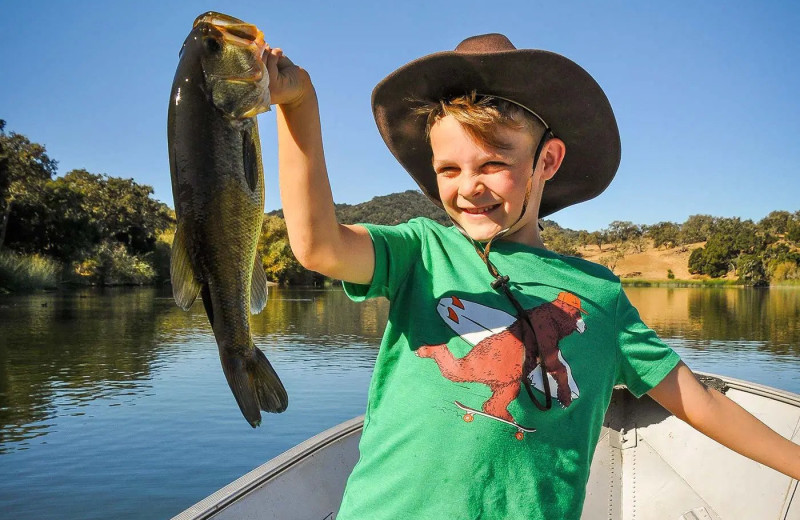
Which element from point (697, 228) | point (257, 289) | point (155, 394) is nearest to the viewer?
point (257, 289)

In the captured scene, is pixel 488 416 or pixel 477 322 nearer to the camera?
pixel 488 416

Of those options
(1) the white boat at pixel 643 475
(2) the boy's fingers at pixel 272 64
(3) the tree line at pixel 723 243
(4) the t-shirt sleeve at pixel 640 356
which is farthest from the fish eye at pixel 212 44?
(3) the tree line at pixel 723 243

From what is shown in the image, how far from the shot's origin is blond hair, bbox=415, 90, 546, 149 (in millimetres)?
1914

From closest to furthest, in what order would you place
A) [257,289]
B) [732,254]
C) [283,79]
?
[283,79]
[257,289]
[732,254]

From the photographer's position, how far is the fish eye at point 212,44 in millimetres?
1301

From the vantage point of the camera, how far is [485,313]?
74.5 inches

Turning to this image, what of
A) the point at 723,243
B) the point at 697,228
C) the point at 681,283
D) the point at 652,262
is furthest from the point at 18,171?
the point at 697,228

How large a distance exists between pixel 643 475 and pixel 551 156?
334 cm

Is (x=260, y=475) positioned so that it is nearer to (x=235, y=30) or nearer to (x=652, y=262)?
(x=235, y=30)

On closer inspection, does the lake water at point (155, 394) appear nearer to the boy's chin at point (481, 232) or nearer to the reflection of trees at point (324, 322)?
the reflection of trees at point (324, 322)

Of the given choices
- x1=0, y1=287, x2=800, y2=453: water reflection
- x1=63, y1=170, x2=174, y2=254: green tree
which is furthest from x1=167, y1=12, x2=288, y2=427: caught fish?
x1=63, y1=170, x2=174, y2=254: green tree

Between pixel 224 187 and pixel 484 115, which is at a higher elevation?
pixel 484 115

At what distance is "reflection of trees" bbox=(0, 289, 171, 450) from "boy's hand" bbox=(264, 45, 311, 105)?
38.0 ft

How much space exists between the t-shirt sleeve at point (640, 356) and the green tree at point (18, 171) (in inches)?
1583
